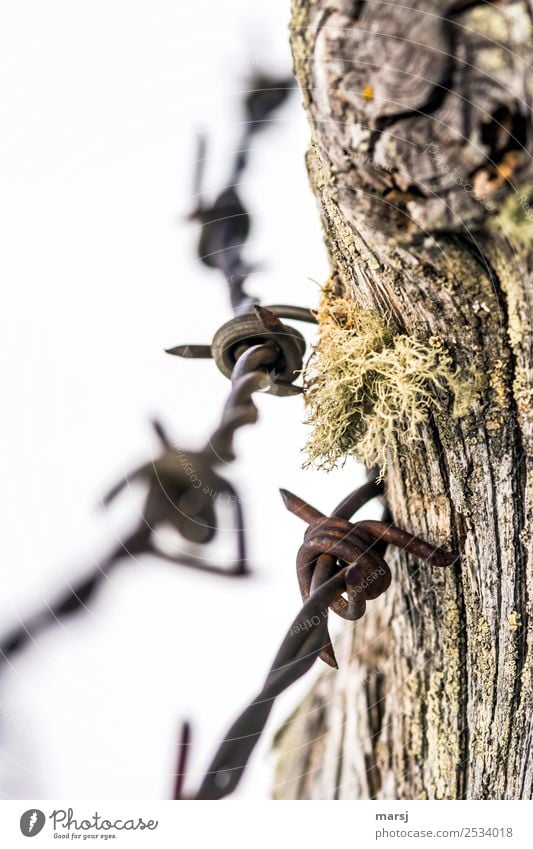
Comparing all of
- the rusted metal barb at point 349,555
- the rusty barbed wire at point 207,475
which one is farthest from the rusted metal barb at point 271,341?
the rusted metal barb at point 349,555

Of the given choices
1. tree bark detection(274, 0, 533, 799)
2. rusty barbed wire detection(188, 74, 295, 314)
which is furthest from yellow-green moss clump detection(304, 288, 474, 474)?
rusty barbed wire detection(188, 74, 295, 314)

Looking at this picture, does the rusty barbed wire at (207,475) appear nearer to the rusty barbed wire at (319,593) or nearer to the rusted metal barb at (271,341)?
the rusted metal barb at (271,341)

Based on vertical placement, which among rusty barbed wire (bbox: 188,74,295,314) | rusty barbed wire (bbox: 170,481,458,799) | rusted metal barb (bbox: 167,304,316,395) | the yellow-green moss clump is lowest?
rusty barbed wire (bbox: 170,481,458,799)

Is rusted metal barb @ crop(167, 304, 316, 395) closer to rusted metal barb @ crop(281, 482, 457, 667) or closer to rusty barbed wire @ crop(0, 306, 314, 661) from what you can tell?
rusty barbed wire @ crop(0, 306, 314, 661)

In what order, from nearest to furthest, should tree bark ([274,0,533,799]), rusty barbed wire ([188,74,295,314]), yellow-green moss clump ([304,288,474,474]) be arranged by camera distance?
tree bark ([274,0,533,799]), yellow-green moss clump ([304,288,474,474]), rusty barbed wire ([188,74,295,314])

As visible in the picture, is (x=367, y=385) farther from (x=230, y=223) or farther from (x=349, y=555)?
(x=230, y=223)

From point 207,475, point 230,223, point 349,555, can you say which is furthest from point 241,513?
point 230,223

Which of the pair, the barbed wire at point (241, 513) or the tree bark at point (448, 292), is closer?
the tree bark at point (448, 292)
